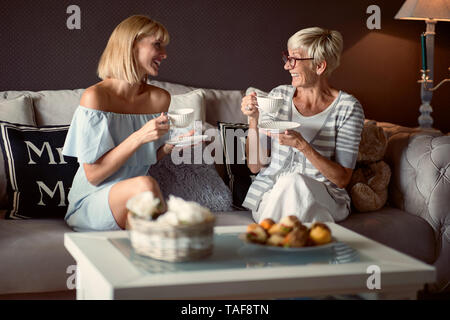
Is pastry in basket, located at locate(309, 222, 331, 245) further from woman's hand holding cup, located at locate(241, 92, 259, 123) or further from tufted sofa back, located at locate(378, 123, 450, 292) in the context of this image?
tufted sofa back, located at locate(378, 123, 450, 292)

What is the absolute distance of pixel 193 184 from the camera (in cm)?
271

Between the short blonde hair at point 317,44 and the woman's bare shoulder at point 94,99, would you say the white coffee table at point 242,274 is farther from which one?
the short blonde hair at point 317,44

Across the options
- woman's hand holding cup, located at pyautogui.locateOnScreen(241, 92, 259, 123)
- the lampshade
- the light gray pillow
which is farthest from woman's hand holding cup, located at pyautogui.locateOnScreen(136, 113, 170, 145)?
the lampshade

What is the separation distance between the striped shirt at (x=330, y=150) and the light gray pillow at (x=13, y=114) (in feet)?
3.16

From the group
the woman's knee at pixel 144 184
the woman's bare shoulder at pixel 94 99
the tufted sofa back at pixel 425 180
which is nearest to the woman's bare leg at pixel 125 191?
the woman's knee at pixel 144 184

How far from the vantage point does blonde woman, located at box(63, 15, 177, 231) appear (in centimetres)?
228

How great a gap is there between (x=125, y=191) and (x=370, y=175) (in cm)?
113

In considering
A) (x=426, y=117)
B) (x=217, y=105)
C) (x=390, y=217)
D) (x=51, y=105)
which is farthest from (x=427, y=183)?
(x=51, y=105)

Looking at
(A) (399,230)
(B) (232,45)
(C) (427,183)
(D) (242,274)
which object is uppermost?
(B) (232,45)

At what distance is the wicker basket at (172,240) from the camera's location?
5.08 feet

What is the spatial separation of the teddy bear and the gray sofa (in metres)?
0.06

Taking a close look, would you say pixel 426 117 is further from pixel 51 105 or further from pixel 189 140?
pixel 51 105

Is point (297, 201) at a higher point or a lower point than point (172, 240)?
lower

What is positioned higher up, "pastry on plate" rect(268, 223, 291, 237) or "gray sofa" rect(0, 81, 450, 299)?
"pastry on plate" rect(268, 223, 291, 237)
